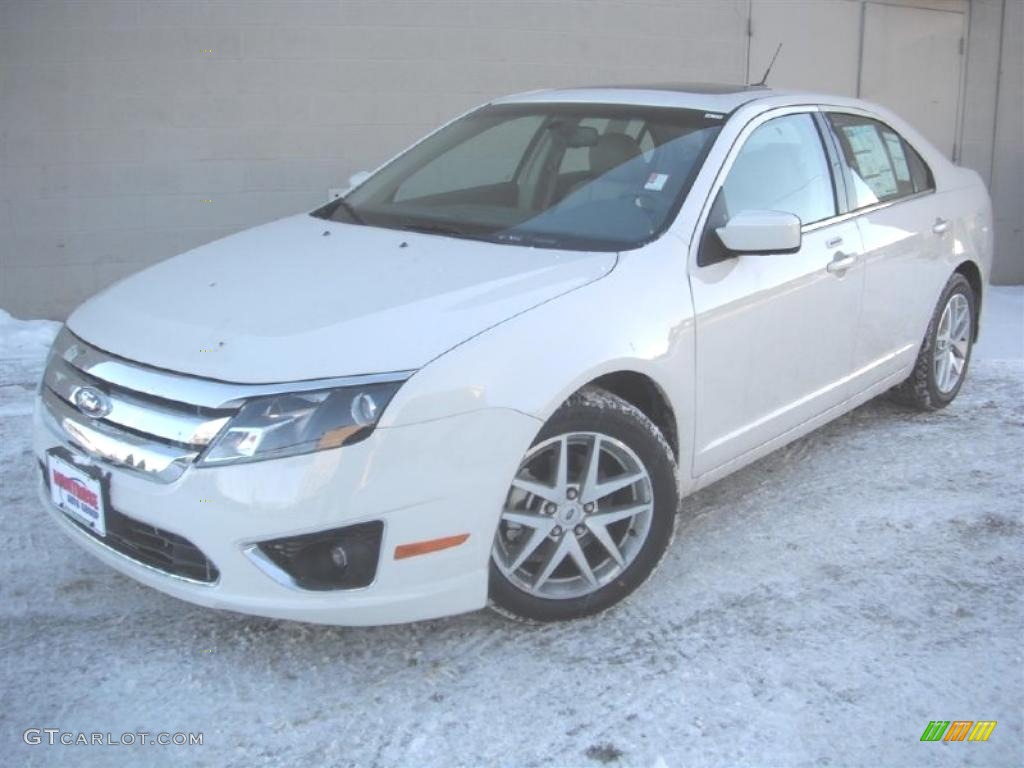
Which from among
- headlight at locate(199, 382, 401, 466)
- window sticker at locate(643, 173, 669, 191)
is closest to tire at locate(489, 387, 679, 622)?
headlight at locate(199, 382, 401, 466)

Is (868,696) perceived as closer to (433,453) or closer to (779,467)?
(433,453)

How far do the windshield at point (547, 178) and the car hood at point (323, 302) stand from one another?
0.63 ft

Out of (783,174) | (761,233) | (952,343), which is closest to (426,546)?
(761,233)

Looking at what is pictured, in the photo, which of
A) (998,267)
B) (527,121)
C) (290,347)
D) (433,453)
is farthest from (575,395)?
(998,267)

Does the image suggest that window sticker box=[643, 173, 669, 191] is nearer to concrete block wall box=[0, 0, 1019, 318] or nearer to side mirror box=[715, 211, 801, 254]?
side mirror box=[715, 211, 801, 254]

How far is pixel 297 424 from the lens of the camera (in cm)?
279

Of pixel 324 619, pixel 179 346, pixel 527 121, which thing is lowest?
pixel 324 619

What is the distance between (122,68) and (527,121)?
150 inches

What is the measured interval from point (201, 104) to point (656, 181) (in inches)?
173

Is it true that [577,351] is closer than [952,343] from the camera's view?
Yes

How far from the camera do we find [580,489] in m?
3.29

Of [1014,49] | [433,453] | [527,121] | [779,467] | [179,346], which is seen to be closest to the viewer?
[433,453]

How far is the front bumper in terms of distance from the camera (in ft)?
9.09

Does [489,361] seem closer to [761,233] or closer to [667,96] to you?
[761,233]
